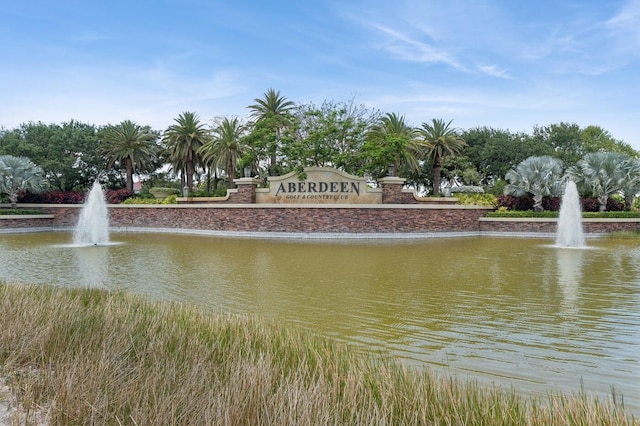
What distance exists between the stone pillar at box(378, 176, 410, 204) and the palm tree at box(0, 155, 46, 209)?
2493 centimetres

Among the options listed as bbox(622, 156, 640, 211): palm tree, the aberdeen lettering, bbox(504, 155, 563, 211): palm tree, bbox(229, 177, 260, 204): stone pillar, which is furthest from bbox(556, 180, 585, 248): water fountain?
bbox(229, 177, 260, 204): stone pillar

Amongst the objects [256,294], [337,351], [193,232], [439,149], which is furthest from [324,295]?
[439,149]

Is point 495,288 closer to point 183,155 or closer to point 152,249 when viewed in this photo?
point 152,249

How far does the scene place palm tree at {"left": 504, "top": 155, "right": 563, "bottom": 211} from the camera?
2845cm

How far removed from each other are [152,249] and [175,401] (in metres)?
16.4

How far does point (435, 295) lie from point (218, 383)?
670cm

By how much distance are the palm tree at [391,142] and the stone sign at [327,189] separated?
3.43 meters

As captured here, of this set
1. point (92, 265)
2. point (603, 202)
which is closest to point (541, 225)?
point (603, 202)

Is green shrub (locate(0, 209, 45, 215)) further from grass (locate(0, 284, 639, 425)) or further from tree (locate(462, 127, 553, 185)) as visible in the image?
tree (locate(462, 127, 553, 185))

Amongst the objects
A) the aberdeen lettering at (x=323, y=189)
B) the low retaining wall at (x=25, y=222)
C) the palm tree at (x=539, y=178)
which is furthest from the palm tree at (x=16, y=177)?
the palm tree at (x=539, y=178)

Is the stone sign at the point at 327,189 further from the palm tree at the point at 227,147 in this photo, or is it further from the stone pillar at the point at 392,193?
the palm tree at the point at 227,147

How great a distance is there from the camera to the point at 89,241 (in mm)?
21844

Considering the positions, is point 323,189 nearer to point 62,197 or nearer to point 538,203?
point 538,203

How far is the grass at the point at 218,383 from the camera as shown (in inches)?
131
